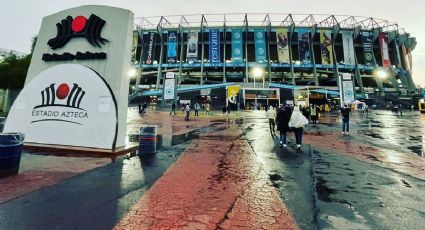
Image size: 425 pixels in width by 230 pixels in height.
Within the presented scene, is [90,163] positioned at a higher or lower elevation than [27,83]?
lower

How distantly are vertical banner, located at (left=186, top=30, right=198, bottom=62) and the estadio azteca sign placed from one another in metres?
49.5

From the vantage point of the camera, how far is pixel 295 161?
807cm

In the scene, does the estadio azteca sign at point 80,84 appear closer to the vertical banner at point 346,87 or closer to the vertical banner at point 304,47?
the vertical banner at point 346,87

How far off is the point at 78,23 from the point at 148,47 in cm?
5648

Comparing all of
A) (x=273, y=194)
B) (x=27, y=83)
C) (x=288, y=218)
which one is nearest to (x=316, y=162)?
(x=273, y=194)

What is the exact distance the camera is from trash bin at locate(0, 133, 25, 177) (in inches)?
230

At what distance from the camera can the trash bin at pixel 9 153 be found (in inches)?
230

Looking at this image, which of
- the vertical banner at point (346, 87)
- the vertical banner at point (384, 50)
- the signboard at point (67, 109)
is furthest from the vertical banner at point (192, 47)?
the signboard at point (67, 109)

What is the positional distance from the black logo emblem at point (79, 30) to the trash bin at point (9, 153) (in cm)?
512

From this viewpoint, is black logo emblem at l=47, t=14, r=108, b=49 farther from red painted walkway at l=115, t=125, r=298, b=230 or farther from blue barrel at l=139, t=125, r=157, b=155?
red painted walkway at l=115, t=125, r=298, b=230

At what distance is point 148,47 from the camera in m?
64.1

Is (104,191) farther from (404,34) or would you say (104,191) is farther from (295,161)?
(404,34)

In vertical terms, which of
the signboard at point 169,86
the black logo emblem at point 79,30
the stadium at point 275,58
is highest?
the stadium at point 275,58

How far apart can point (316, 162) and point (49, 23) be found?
12.1m
